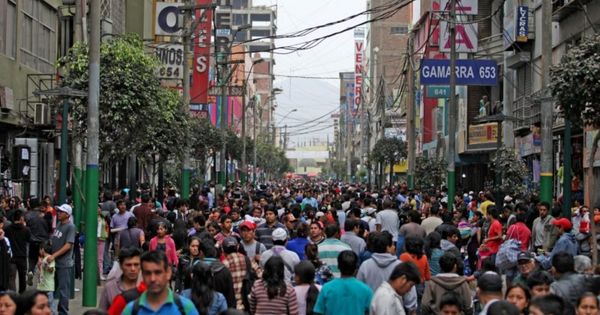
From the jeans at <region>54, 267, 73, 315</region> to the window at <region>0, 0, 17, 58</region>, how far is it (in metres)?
17.0

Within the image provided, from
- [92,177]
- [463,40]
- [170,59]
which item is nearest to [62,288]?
[92,177]

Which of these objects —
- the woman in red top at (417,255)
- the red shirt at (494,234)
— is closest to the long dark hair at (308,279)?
the woman in red top at (417,255)

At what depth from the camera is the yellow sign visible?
50031 millimetres

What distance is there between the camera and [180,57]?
43.4 m

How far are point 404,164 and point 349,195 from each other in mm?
Result: 48804

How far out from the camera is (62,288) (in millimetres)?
16203

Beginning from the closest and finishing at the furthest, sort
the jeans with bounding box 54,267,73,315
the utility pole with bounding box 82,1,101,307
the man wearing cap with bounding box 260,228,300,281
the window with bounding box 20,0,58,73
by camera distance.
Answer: the man wearing cap with bounding box 260,228,300,281 → the jeans with bounding box 54,267,73,315 → the utility pole with bounding box 82,1,101,307 → the window with bounding box 20,0,58,73

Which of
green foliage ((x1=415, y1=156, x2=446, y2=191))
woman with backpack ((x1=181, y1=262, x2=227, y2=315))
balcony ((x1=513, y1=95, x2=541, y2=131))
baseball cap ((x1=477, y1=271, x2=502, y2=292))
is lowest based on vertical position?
woman with backpack ((x1=181, y1=262, x2=227, y2=315))

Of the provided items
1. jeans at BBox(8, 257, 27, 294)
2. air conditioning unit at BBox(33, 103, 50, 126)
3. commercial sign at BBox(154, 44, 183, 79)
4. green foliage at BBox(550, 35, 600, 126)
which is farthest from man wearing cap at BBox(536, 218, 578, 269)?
commercial sign at BBox(154, 44, 183, 79)

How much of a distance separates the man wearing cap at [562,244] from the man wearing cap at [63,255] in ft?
21.2

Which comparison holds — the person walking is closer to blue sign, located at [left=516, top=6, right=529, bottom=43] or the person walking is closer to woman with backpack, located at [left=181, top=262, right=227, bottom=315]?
woman with backpack, located at [left=181, top=262, right=227, bottom=315]

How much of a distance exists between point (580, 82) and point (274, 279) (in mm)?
8212

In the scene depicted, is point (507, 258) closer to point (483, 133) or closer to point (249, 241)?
point (249, 241)

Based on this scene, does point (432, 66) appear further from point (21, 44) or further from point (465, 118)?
point (465, 118)
